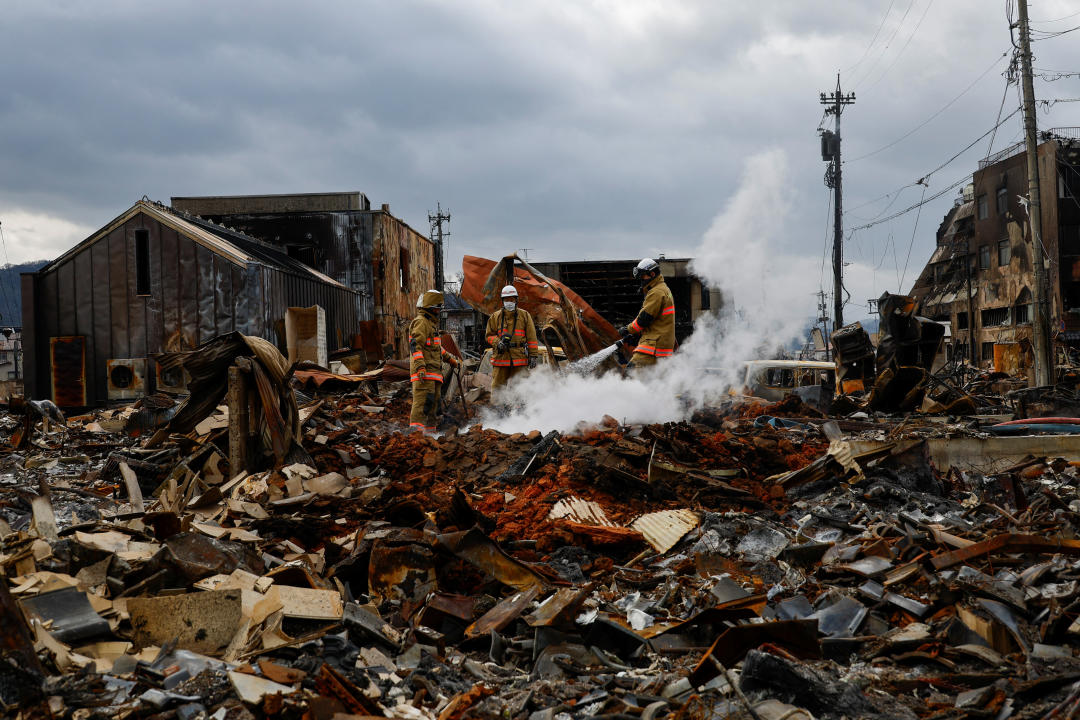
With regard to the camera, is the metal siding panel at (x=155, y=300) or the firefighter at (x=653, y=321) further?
the metal siding panel at (x=155, y=300)

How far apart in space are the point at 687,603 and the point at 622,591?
0.52 meters

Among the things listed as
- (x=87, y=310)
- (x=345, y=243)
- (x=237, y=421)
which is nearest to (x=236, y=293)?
(x=87, y=310)

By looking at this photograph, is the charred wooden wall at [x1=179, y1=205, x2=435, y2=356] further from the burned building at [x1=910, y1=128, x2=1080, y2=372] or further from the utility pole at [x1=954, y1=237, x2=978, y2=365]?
the utility pole at [x1=954, y1=237, x2=978, y2=365]

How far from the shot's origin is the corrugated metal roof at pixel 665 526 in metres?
6.06

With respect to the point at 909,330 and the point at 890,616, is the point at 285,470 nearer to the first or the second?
the point at 890,616

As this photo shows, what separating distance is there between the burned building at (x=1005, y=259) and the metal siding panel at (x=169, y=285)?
104 ft

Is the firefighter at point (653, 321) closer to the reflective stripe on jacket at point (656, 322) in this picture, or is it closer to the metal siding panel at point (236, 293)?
the reflective stripe on jacket at point (656, 322)

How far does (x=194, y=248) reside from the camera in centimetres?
1622

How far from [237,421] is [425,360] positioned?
3.53 metres

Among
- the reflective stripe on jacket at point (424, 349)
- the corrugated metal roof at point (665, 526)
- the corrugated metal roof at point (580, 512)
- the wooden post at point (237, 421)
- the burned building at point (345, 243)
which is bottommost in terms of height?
the corrugated metal roof at point (665, 526)

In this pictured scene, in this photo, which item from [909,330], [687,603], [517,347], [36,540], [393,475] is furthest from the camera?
[909,330]

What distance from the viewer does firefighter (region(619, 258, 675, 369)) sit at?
1041 cm

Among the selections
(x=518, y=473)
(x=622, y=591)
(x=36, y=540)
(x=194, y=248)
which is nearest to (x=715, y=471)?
(x=518, y=473)

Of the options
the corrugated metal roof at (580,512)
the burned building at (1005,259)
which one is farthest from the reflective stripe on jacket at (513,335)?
the burned building at (1005,259)
